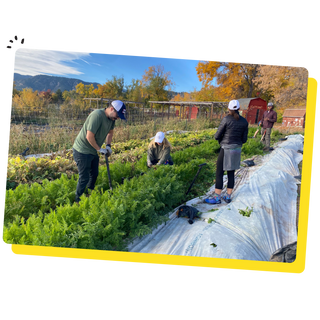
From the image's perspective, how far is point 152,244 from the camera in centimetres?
186

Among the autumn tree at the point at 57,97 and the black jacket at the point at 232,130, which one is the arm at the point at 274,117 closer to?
the black jacket at the point at 232,130

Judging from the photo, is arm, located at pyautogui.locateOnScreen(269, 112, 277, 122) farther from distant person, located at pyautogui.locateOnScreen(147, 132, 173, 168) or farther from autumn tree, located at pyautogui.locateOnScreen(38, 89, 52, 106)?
autumn tree, located at pyautogui.locateOnScreen(38, 89, 52, 106)

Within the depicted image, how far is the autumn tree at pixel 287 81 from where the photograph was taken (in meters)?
1.91

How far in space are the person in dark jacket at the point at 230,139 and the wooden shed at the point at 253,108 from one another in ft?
1.71

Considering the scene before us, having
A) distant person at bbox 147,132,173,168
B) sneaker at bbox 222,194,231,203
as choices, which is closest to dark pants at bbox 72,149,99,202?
distant person at bbox 147,132,173,168

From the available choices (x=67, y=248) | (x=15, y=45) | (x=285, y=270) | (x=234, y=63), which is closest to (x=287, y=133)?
(x=234, y=63)

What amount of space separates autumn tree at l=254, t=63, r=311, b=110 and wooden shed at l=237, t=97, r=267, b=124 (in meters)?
0.28

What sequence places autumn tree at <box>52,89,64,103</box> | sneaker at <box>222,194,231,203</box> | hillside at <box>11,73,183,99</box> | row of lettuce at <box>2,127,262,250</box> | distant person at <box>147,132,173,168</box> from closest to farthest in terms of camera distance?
1. row of lettuce at <box>2,127,262,250</box>
2. hillside at <box>11,73,183,99</box>
3. autumn tree at <box>52,89,64,103</box>
4. sneaker at <box>222,194,231,203</box>
5. distant person at <box>147,132,173,168</box>

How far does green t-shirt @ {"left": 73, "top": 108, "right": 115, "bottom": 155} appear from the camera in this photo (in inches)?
87.2

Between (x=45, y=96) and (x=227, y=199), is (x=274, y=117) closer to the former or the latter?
(x=227, y=199)

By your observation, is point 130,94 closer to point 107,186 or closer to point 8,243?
point 107,186

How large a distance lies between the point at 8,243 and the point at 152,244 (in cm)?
124

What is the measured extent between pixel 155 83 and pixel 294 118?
70.6 inches

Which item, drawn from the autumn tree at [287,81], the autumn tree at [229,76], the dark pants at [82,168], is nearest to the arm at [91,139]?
the dark pants at [82,168]
